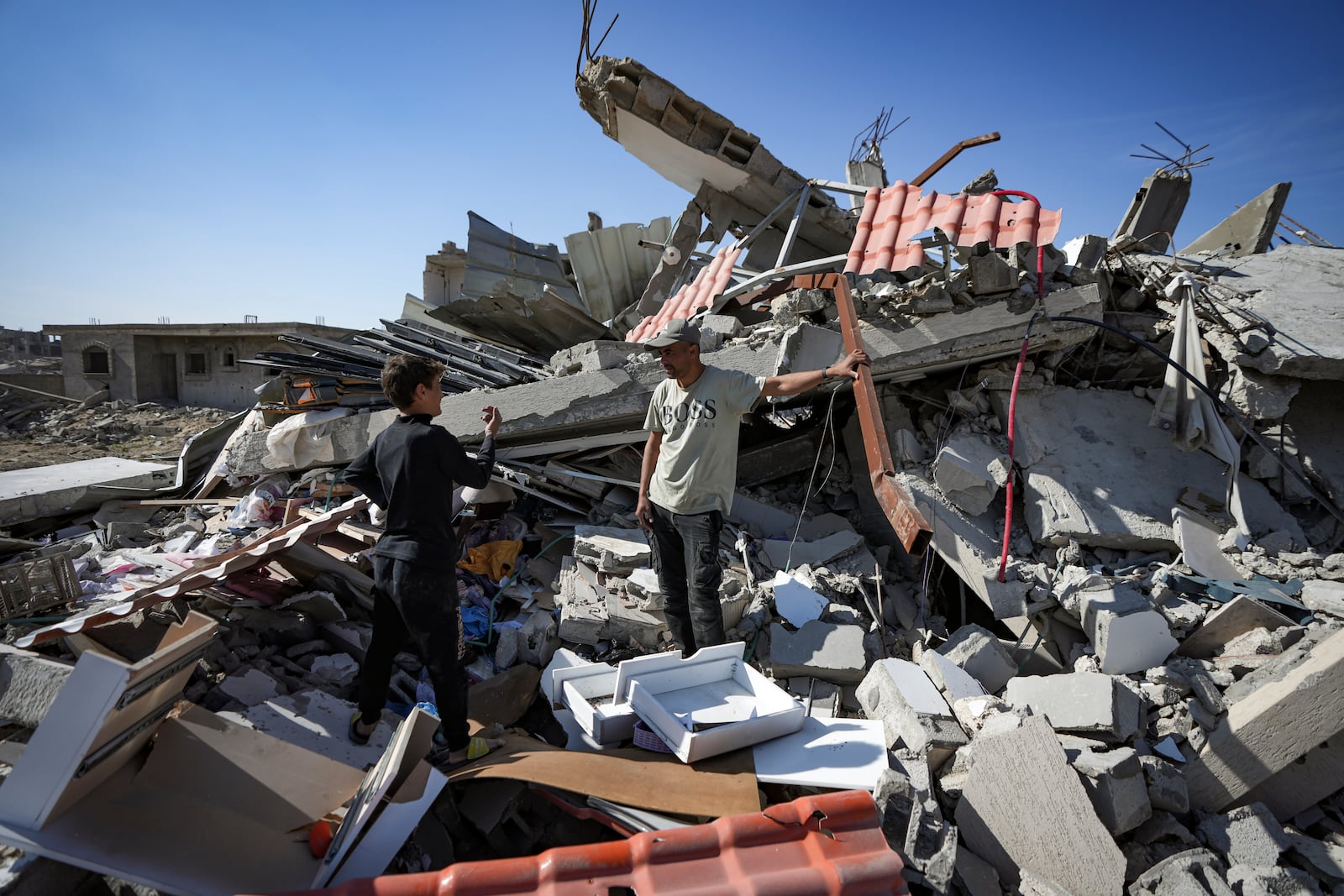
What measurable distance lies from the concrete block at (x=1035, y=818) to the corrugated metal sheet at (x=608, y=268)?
795 centimetres

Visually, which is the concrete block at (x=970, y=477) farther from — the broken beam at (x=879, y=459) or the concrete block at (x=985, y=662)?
the broken beam at (x=879, y=459)

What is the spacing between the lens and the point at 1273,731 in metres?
2.92

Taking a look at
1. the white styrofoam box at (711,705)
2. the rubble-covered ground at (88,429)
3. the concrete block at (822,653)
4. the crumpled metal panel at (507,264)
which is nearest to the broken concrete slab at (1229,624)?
the concrete block at (822,653)

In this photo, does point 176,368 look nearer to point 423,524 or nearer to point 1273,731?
point 423,524

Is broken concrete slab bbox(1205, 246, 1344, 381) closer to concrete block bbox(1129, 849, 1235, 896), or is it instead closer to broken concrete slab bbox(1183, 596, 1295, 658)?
broken concrete slab bbox(1183, 596, 1295, 658)

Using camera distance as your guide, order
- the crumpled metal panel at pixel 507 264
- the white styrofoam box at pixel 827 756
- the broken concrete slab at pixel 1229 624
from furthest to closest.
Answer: the crumpled metal panel at pixel 507 264 → the broken concrete slab at pixel 1229 624 → the white styrofoam box at pixel 827 756

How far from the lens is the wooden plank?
9.35 feet

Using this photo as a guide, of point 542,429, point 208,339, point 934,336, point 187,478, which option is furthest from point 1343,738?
point 208,339

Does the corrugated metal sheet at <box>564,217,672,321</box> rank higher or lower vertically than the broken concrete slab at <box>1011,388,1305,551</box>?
higher

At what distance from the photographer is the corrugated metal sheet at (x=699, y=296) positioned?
6.25m

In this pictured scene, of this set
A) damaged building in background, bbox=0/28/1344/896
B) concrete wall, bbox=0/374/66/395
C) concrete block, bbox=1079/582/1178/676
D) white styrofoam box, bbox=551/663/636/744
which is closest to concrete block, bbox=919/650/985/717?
damaged building in background, bbox=0/28/1344/896

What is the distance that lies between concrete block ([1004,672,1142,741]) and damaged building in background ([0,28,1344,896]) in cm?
2

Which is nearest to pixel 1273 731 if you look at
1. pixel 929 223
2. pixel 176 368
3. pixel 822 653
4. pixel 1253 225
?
pixel 822 653

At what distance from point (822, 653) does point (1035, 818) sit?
1.42 m
